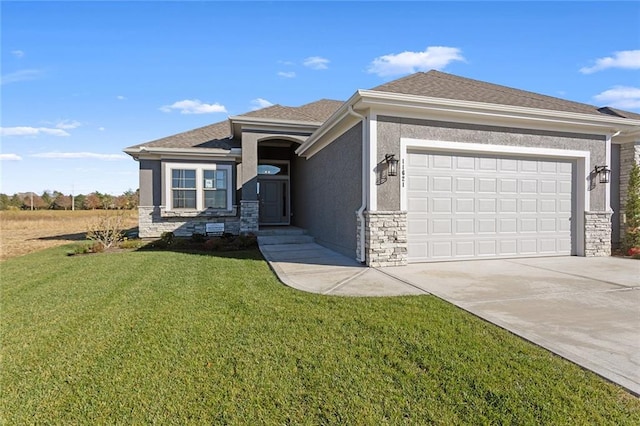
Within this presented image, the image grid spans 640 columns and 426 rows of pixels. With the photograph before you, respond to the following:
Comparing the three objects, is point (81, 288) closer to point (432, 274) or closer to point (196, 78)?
point (432, 274)

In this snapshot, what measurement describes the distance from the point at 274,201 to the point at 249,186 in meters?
2.89

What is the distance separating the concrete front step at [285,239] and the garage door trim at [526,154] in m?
5.15

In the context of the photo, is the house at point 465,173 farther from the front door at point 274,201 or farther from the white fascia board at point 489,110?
the front door at point 274,201

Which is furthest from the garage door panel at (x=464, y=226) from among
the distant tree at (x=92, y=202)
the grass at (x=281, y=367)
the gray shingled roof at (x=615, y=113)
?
the distant tree at (x=92, y=202)

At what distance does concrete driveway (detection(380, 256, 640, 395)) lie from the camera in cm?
290

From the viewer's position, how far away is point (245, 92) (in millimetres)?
12398

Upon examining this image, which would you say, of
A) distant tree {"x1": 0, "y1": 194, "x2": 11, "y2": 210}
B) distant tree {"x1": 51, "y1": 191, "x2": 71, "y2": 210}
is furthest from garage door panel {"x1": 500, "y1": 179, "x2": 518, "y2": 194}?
distant tree {"x1": 51, "y1": 191, "x2": 71, "y2": 210}

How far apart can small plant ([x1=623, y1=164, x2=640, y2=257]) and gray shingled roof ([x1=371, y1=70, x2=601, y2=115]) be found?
8.28 feet

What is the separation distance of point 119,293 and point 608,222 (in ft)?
37.3

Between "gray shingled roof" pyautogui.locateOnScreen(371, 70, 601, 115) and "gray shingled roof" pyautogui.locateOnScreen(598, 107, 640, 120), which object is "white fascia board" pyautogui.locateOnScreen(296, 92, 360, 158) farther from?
"gray shingled roof" pyautogui.locateOnScreen(598, 107, 640, 120)

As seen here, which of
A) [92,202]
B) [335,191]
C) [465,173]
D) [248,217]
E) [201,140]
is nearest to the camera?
[465,173]

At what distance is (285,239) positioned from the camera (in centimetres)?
1133

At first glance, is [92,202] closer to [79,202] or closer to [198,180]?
[79,202]

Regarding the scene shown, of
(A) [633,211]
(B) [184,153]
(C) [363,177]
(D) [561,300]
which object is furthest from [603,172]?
(B) [184,153]
